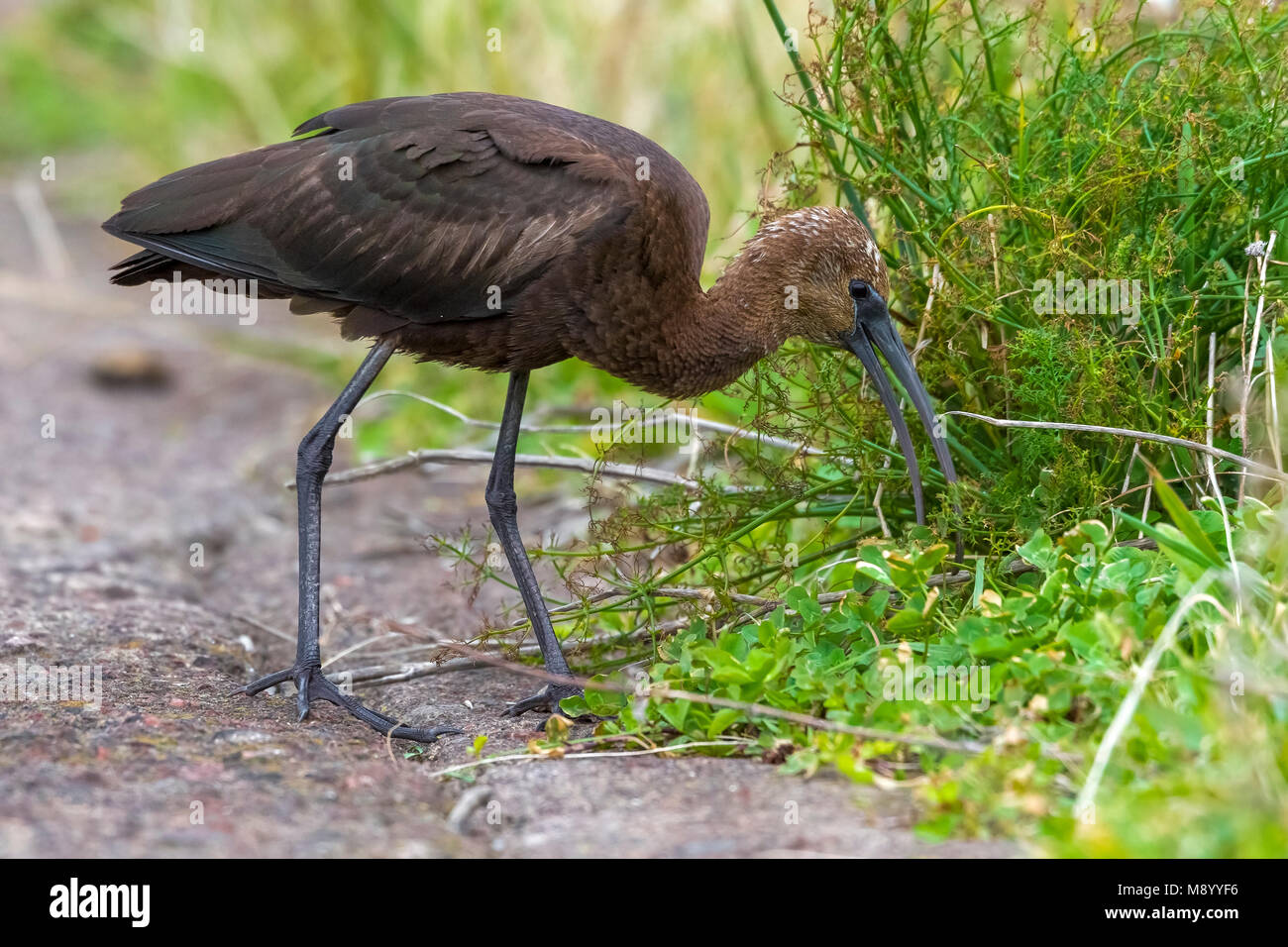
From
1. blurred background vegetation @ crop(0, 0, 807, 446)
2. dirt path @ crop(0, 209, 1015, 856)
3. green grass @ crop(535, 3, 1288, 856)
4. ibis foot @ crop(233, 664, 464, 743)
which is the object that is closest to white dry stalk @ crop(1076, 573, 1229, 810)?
green grass @ crop(535, 3, 1288, 856)

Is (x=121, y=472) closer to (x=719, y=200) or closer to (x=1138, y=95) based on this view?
(x=719, y=200)

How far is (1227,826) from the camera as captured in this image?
7.14ft

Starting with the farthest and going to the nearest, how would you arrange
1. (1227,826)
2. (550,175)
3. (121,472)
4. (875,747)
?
(121,472)
(550,175)
(875,747)
(1227,826)

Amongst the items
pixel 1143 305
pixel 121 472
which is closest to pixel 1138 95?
pixel 1143 305

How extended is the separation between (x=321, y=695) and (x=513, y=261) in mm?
1295

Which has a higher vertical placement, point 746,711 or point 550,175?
point 550,175

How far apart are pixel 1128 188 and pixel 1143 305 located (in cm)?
31

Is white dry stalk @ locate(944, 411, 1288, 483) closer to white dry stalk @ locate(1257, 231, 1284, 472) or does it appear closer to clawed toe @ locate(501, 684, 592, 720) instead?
white dry stalk @ locate(1257, 231, 1284, 472)

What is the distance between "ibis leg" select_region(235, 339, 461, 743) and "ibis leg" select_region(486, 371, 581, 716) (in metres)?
0.32

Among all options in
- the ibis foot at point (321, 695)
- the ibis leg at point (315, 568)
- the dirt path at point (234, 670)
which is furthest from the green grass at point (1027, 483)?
the ibis leg at point (315, 568)

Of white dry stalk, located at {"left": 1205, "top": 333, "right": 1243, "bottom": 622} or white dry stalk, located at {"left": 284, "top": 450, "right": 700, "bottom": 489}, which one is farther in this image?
white dry stalk, located at {"left": 284, "top": 450, "right": 700, "bottom": 489}

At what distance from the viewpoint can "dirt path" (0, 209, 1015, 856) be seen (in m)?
2.64

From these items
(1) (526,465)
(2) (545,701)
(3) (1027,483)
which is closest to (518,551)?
(1) (526,465)

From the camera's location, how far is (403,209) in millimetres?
3775
